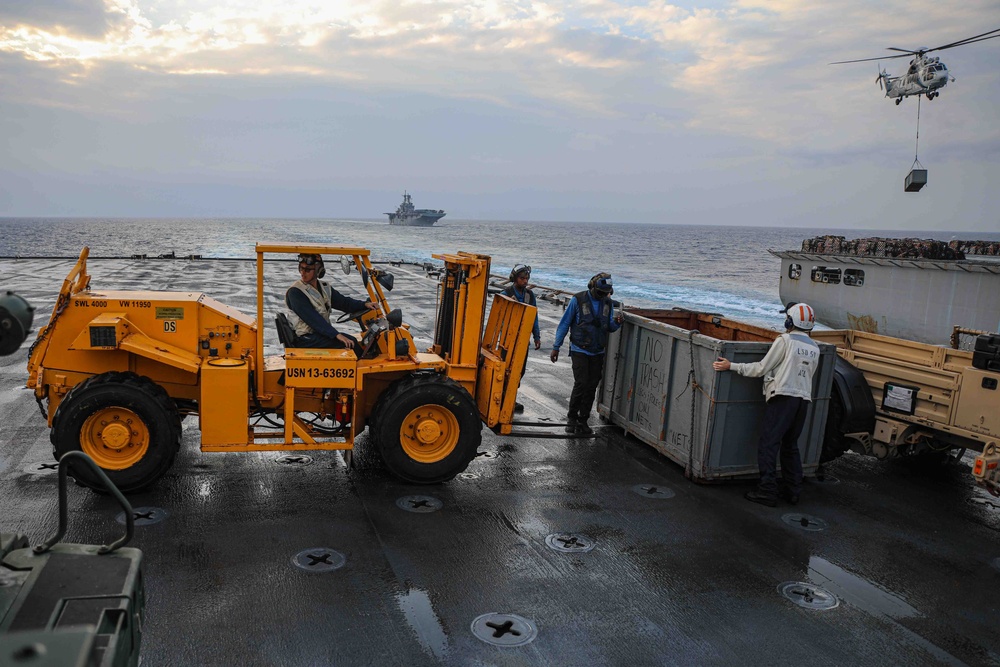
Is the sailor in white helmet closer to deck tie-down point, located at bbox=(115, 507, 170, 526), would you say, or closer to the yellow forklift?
the yellow forklift

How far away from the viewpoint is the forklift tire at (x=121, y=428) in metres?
6.12

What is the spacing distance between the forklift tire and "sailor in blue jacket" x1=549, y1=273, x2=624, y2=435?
4.46 m

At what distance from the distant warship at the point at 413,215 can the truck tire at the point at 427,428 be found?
540ft

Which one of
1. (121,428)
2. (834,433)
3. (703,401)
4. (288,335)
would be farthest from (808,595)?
(121,428)

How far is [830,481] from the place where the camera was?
25.6 ft

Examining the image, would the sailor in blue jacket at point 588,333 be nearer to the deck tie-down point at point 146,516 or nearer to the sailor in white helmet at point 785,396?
the sailor in white helmet at point 785,396

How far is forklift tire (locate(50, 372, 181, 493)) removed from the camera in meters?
6.12

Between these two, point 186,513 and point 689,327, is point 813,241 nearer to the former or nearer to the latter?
point 689,327

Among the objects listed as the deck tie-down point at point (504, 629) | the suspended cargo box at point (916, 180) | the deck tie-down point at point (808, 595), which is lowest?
the deck tie-down point at point (504, 629)

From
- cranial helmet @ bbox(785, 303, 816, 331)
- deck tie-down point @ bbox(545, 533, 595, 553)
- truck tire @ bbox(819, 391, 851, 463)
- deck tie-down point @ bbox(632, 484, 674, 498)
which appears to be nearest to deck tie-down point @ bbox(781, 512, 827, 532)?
deck tie-down point @ bbox(632, 484, 674, 498)

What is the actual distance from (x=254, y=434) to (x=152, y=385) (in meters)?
0.97

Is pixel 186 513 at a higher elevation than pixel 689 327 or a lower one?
lower

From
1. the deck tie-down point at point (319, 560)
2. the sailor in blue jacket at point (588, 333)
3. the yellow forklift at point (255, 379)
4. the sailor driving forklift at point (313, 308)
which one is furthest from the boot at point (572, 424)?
the deck tie-down point at point (319, 560)

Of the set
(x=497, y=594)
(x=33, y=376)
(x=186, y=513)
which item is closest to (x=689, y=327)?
(x=497, y=594)
